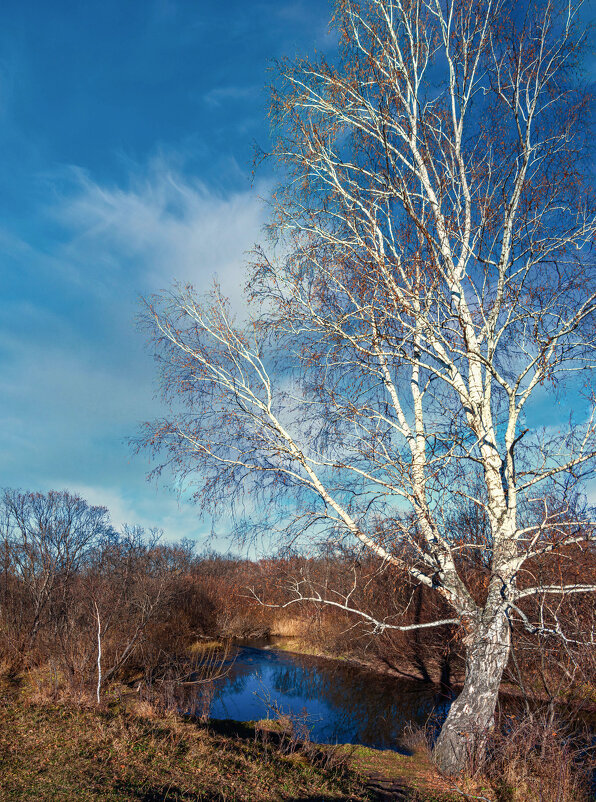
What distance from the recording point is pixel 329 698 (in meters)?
12.2

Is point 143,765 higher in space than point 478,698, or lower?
lower

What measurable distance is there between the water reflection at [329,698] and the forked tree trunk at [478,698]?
3.41 m

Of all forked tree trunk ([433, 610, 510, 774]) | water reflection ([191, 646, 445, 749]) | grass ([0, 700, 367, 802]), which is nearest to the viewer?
grass ([0, 700, 367, 802])

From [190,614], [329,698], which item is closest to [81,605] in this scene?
[329,698]

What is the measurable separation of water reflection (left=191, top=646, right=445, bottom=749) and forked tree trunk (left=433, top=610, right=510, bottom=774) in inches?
134

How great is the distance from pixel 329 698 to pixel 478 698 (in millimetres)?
8026

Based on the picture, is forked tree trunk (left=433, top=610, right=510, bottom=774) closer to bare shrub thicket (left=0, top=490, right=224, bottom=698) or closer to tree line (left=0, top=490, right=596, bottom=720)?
tree line (left=0, top=490, right=596, bottom=720)

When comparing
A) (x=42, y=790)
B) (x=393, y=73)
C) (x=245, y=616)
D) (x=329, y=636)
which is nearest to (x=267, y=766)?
(x=42, y=790)

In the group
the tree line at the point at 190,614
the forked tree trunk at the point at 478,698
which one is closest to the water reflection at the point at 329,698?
the tree line at the point at 190,614

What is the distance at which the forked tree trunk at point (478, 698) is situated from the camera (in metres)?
5.47

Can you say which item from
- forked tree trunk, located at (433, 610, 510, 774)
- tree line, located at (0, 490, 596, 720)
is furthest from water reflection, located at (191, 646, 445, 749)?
forked tree trunk, located at (433, 610, 510, 774)

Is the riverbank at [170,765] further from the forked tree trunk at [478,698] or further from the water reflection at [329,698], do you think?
the water reflection at [329,698]

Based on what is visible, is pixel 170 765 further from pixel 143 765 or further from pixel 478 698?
pixel 478 698

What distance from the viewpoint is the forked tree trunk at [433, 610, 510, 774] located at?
5.47 metres
